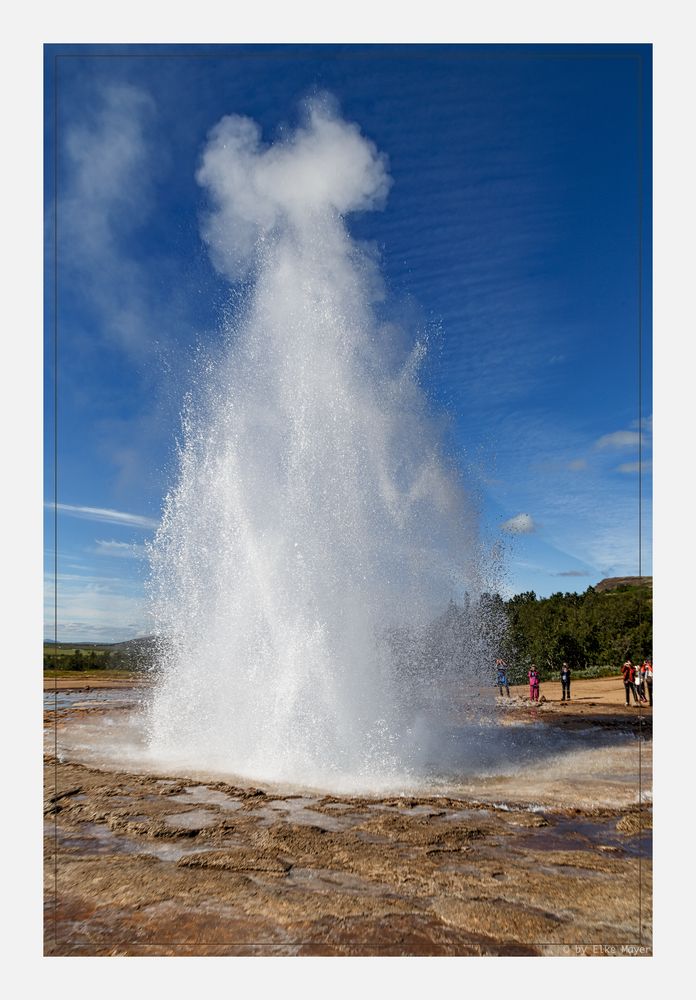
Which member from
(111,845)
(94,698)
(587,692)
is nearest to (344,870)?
(111,845)

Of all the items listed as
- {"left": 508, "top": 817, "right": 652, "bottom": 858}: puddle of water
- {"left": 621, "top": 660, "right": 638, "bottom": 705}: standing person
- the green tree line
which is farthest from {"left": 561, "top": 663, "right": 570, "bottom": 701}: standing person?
{"left": 508, "top": 817, "right": 652, "bottom": 858}: puddle of water

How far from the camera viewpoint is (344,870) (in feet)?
16.6

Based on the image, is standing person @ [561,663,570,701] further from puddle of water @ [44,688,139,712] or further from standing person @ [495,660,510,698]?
puddle of water @ [44,688,139,712]

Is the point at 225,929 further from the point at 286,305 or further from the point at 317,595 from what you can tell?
the point at 286,305

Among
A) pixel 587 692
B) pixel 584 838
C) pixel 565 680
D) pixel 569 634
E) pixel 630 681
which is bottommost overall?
pixel 587 692

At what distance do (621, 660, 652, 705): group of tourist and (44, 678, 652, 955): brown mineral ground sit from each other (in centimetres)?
638

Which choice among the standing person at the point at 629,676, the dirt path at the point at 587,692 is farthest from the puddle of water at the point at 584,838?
the dirt path at the point at 587,692

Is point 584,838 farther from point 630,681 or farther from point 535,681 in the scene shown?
point 535,681

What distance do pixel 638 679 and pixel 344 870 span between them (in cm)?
Result: 1205

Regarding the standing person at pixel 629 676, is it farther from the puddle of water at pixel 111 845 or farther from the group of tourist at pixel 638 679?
the puddle of water at pixel 111 845

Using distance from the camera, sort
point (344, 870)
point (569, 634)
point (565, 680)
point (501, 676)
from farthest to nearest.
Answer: point (569, 634) < point (501, 676) < point (565, 680) < point (344, 870)

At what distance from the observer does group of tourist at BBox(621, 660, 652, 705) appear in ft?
44.2

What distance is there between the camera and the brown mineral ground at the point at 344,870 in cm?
404

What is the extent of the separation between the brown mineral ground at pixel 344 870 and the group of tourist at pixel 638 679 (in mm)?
6380
